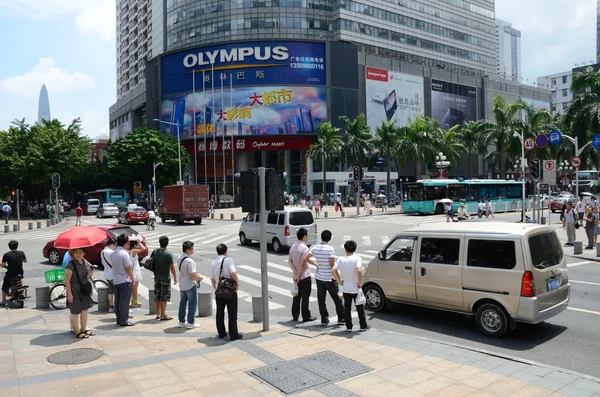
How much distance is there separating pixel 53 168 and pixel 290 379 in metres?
52.2

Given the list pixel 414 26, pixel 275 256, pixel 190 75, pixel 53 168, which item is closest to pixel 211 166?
pixel 190 75

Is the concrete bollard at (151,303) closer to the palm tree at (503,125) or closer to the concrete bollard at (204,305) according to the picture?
the concrete bollard at (204,305)

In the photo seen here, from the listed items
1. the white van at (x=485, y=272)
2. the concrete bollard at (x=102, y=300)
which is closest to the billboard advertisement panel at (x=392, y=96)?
the white van at (x=485, y=272)

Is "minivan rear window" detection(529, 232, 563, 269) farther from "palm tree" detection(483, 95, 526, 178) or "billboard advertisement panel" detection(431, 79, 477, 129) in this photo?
"billboard advertisement panel" detection(431, 79, 477, 129)

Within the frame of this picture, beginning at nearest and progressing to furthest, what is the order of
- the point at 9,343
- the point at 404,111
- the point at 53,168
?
1. the point at 9,343
2. the point at 53,168
3. the point at 404,111

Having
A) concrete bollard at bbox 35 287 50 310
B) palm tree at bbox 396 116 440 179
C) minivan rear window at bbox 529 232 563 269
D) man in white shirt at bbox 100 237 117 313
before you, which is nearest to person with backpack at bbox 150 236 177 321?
man in white shirt at bbox 100 237 117 313

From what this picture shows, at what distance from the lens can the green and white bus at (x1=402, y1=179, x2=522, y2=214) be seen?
4219cm

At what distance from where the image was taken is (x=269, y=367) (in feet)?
23.3

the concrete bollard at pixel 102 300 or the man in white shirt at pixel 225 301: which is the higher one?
the man in white shirt at pixel 225 301

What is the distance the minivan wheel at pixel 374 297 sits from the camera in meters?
10.4

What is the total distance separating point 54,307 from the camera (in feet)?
38.4

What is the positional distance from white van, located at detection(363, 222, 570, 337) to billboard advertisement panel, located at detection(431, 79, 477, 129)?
75395 millimetres

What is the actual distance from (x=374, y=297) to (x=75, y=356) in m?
5.78

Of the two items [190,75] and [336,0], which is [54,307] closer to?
[190,75]
